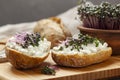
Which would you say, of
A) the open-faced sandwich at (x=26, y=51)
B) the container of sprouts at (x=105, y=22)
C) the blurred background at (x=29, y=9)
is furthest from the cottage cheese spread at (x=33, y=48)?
the blurred background at (x=29, y=9)

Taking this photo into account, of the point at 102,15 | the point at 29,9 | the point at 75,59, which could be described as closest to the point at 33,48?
the point at 75,59

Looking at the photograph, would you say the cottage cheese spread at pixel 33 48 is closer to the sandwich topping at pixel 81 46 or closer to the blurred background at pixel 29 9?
the sandwich topping at pixel 81 46

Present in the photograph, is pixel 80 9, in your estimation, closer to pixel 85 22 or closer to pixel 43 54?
pixel 85 22

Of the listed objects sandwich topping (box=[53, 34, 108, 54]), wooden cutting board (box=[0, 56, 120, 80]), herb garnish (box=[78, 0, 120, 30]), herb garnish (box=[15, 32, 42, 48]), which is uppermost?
herb garnish (box=[78, 0, 120, 30])

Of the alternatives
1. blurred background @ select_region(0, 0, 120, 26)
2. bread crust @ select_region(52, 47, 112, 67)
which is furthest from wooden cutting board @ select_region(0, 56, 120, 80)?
blurred background @ select_region(0, 0, 120, 26)

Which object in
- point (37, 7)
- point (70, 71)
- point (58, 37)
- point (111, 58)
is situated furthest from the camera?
point (37, 7)

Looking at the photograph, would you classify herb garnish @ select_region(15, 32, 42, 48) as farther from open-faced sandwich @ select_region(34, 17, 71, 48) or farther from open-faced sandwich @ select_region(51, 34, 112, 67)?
open-faced sandwich @ select_region(34, 17, 71, 48)

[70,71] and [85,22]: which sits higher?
[85,22]

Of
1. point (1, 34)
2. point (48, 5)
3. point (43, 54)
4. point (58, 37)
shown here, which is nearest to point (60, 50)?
point (43, 54)
